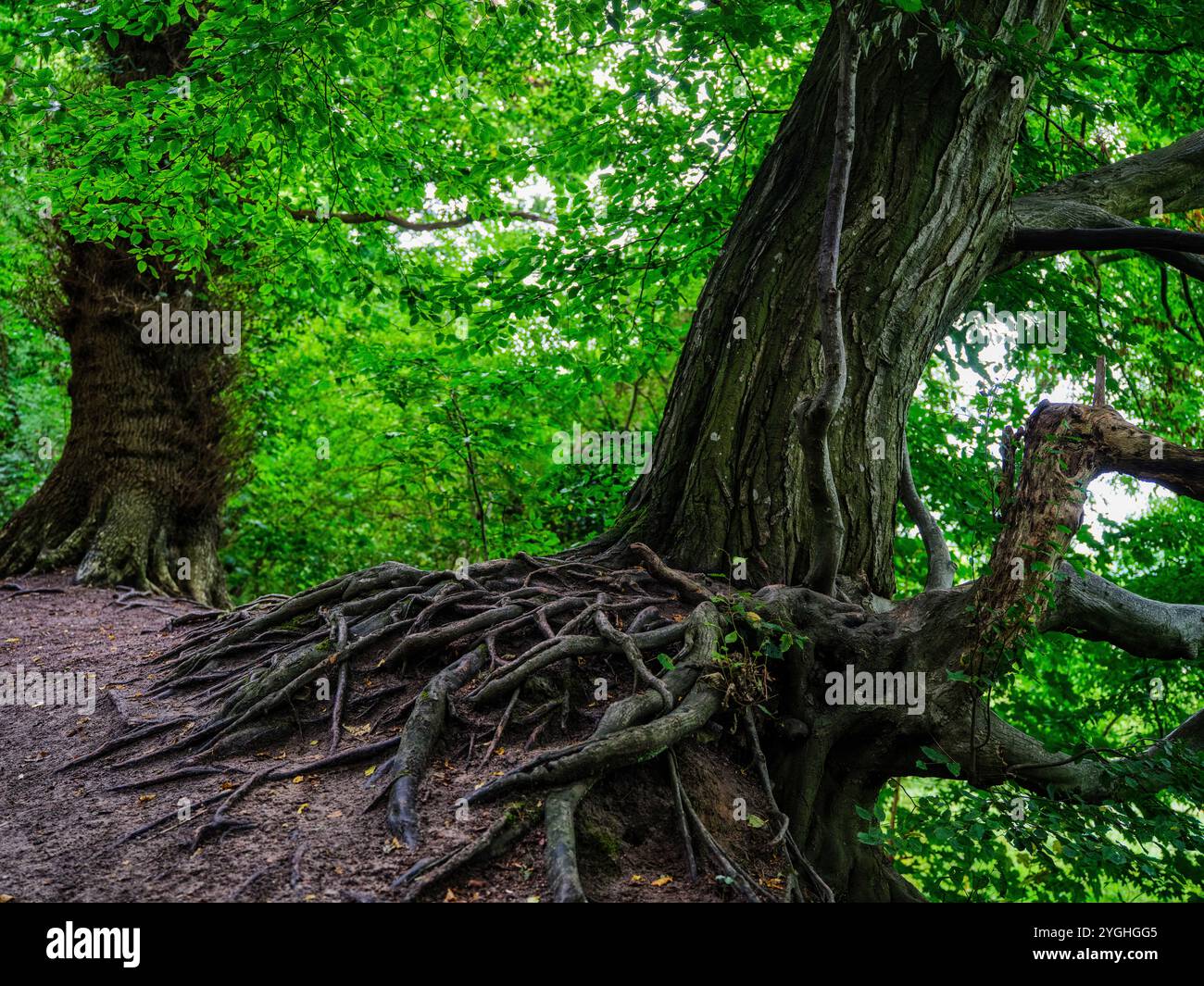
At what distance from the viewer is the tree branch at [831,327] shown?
3.29m

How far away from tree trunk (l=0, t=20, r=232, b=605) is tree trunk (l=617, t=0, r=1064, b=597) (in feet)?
23.0

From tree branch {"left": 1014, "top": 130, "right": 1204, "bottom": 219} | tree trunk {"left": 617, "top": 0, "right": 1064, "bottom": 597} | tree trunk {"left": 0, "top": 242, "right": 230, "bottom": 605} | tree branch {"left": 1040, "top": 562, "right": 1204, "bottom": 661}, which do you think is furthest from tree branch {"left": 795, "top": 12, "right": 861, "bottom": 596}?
tree trunk {"left": 0, "top": 242, "right": 230, "bottom": 605}

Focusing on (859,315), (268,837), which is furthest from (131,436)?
(859,315)

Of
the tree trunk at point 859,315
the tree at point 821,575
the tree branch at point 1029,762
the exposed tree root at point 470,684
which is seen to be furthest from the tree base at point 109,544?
the tree branch at point 1029,762

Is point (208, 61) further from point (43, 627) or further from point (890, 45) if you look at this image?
point (43, 627)

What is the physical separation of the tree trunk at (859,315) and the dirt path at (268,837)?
1849 millimetres

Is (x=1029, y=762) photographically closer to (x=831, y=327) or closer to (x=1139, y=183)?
(x=831, y=327)

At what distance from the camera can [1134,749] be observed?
14.8 feet

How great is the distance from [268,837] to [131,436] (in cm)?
822

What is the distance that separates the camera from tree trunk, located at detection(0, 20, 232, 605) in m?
9.34

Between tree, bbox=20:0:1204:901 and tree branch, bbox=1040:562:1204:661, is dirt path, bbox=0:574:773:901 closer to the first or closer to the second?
tree, bbox=20:0:1204:901

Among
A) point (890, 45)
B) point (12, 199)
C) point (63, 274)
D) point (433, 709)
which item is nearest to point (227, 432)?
point (63, 274)

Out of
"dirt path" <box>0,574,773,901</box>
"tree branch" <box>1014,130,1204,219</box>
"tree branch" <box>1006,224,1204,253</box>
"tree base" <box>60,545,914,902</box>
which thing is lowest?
"dirt path" <box>0,574,773,901</box>
